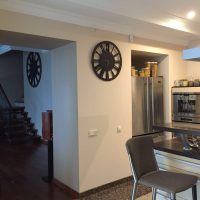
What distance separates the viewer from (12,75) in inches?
377

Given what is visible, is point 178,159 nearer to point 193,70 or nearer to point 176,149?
point 176,149

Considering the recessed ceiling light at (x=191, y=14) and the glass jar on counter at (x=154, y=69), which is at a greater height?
the recessed ceiling light at (x=191, y=14)

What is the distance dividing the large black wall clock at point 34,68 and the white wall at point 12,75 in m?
1.36

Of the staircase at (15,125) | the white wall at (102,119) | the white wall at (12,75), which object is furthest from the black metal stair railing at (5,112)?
the white wall at (102,119)

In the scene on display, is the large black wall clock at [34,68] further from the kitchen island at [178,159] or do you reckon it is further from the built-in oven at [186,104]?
the kitchen island at [178,159]

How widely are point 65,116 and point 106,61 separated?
1.04 metres

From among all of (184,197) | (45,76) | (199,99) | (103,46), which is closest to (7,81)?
(45,76)

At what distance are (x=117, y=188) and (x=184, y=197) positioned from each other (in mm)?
1290

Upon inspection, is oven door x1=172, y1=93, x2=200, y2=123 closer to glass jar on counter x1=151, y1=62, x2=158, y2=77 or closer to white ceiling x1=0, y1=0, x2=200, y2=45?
glass jar on counter x1=151, y1=62, x2=158, y2=77

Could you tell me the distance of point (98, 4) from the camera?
3.02 m

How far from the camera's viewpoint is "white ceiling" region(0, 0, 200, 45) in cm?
287

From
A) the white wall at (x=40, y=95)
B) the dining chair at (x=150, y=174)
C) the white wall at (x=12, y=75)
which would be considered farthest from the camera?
the white wall at (x=12, y=75)

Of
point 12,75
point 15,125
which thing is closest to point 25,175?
point 15,125

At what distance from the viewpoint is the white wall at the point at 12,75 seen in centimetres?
934
